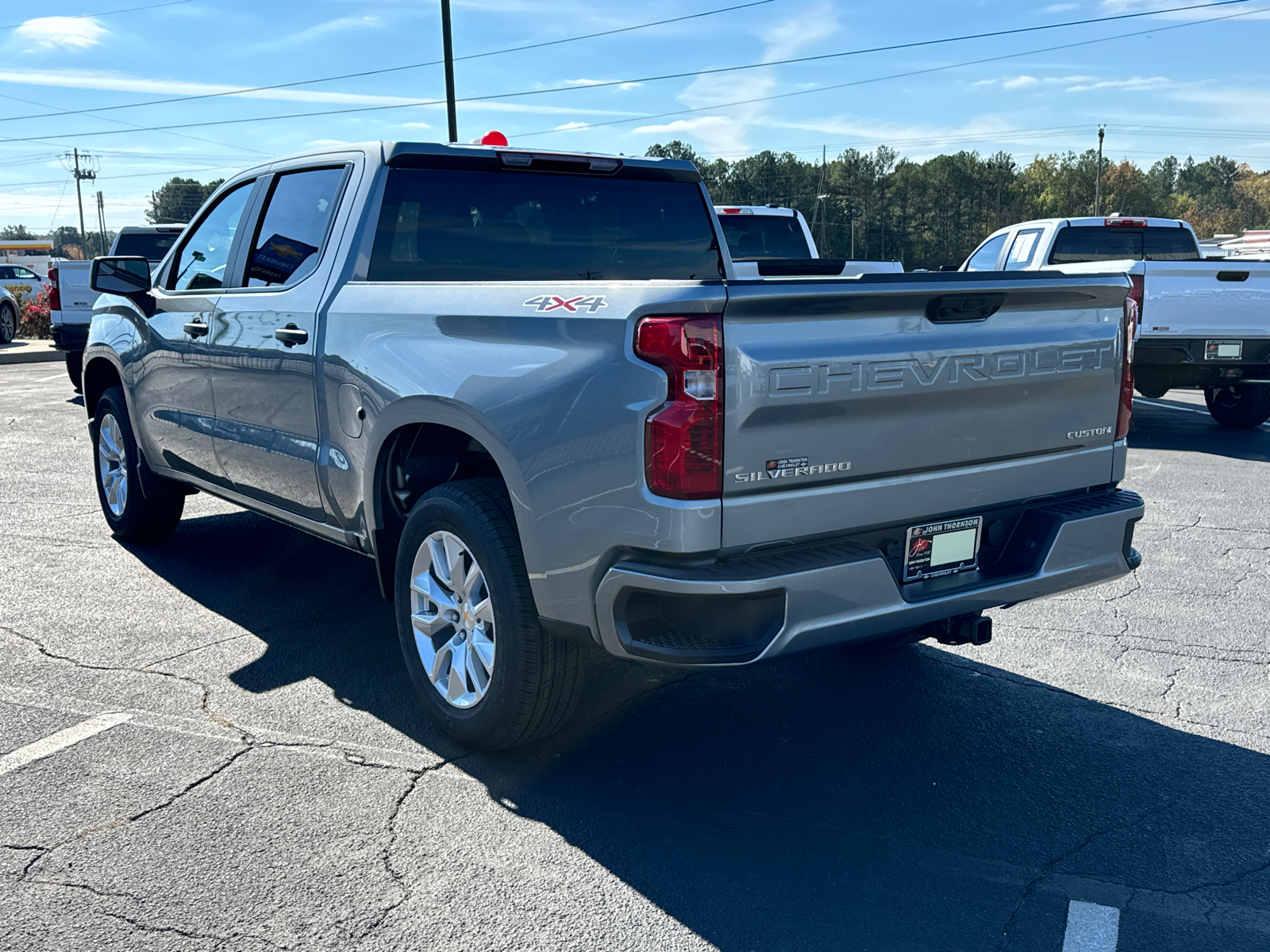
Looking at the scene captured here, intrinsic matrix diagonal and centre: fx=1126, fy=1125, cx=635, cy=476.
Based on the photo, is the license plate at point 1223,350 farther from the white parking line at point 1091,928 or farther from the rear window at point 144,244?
the rear window at point 144,244

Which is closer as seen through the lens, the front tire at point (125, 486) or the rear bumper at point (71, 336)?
the front tire at point (125, 486)

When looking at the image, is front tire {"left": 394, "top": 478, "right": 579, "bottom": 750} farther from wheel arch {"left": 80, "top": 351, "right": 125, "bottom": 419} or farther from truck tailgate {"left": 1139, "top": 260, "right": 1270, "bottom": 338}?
truck tailgate {"left": 1139, "top": 260, "right": 1270, "bottom": 338}

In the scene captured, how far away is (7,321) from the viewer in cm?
2425

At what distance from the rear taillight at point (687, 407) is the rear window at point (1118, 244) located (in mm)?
10391

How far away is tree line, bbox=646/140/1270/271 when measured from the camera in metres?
140

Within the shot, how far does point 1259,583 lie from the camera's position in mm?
5863

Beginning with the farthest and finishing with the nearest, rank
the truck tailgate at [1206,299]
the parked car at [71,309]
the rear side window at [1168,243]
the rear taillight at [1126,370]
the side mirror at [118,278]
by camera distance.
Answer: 1. the parked car at [71,309]
2. the rear side window at [1168,243]
3. the truck tailgate at [1206,299]
4. the side mirror at [118,278]
5. the rear taillight at [1126,370]

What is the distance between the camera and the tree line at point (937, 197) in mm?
140250

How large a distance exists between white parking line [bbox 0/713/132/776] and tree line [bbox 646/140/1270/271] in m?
135

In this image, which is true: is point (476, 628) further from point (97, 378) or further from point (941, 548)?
point (97, 378)

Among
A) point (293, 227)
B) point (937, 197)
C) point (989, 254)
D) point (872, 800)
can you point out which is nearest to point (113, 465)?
point (293, 227)

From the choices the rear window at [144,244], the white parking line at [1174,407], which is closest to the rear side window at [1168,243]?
the white parking line at [1174,407]

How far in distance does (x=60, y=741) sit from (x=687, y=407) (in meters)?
A: 2.61

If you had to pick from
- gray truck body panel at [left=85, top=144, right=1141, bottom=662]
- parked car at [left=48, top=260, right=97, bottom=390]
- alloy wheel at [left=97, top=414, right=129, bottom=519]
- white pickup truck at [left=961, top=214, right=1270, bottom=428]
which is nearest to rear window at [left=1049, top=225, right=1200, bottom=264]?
white pickup truck at [left=961, top=214, right=1270, bottom=428]
